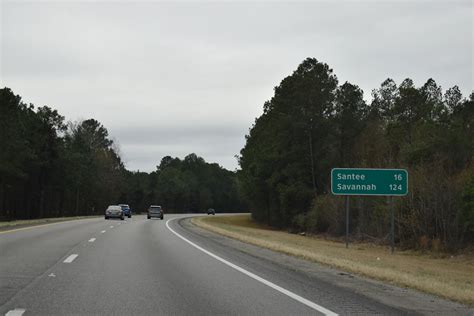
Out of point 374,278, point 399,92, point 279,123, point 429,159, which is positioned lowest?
point 374,278

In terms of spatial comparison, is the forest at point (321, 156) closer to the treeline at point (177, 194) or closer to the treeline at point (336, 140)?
the treeline at point (336, 140)

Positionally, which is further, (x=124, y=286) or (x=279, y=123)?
(x=279, y=123)

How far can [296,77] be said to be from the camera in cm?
6216

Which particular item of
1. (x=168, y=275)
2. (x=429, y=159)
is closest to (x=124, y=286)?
(x=168, y=275)

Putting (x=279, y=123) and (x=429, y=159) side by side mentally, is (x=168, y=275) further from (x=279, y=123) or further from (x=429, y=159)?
(x=279, y=123)

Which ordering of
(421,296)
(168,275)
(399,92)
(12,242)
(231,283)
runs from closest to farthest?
1. (421,296)
2. (231,283)
3. (168,275)
4. (12,242)
5. (399,92)

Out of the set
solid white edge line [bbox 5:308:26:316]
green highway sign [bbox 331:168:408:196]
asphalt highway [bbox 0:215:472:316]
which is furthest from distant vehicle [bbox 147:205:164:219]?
solid white edge line [bbox 5:308:26:316]

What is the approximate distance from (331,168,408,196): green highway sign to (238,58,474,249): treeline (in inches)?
296

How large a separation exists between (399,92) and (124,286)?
63.2 metres


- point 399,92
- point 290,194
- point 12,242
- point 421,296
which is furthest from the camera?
point 399,92

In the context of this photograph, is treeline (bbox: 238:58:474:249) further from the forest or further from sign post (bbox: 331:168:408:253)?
sign post (bbox: 331:168:408:253)

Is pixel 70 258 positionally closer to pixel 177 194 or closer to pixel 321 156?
pixel 321 156

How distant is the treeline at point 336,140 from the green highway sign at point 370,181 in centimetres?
751

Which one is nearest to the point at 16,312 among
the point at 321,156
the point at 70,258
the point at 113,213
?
the point at 70,258
